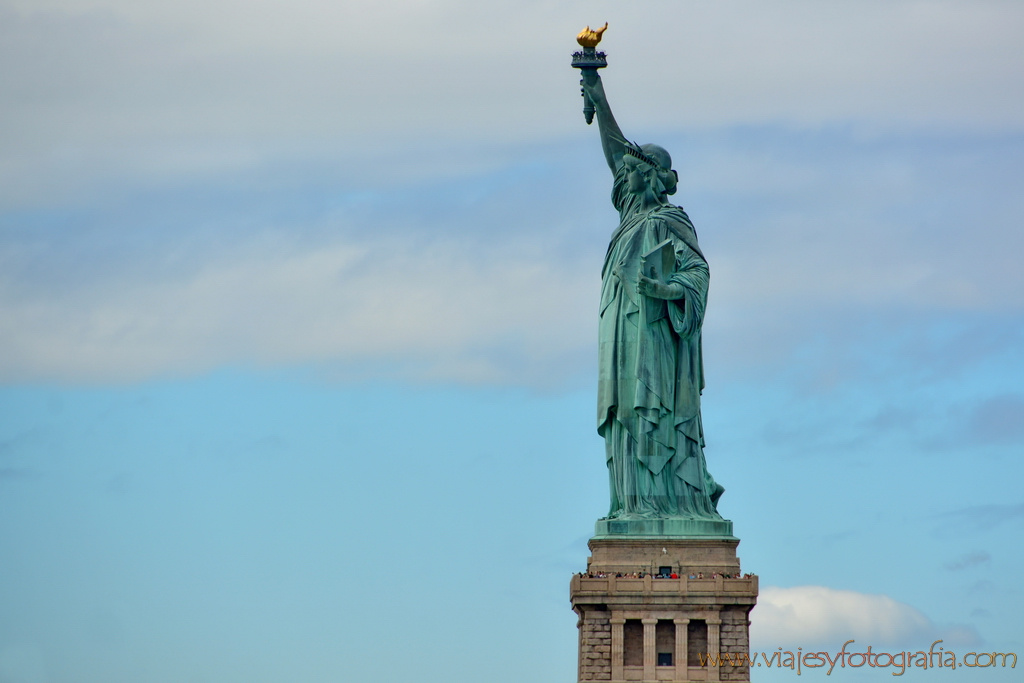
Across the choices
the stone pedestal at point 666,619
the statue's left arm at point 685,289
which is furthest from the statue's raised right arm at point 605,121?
the stone pedestal at point 666,619

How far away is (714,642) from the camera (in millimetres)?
59250

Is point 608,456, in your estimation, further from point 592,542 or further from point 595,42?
point 595,42

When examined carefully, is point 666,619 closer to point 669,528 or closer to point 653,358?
point 669,528

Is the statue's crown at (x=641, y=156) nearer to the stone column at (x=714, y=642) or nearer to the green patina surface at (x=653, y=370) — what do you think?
the green patina surface at (x=653, y=370)

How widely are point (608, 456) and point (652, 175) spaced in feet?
20.7

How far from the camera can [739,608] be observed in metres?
59.6

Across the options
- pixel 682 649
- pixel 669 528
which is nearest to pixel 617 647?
pixel 682 649

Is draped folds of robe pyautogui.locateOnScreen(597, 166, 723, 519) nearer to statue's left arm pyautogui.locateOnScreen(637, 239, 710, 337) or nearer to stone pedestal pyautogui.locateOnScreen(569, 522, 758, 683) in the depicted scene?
statue's left arm pyautogui.locateOnScreen(637, 239, 710, 337)

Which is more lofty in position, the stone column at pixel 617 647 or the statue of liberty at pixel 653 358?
the statue of liberty at pixel 653 358

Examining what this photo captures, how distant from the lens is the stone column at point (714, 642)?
2324 inches

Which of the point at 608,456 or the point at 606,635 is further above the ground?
the point at 608,456

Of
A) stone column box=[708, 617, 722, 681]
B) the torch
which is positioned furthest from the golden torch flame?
stone column box=[708, 617, 722, 681]

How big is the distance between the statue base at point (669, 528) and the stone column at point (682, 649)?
1.92 metres

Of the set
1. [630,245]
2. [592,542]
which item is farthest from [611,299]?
[592,542]
